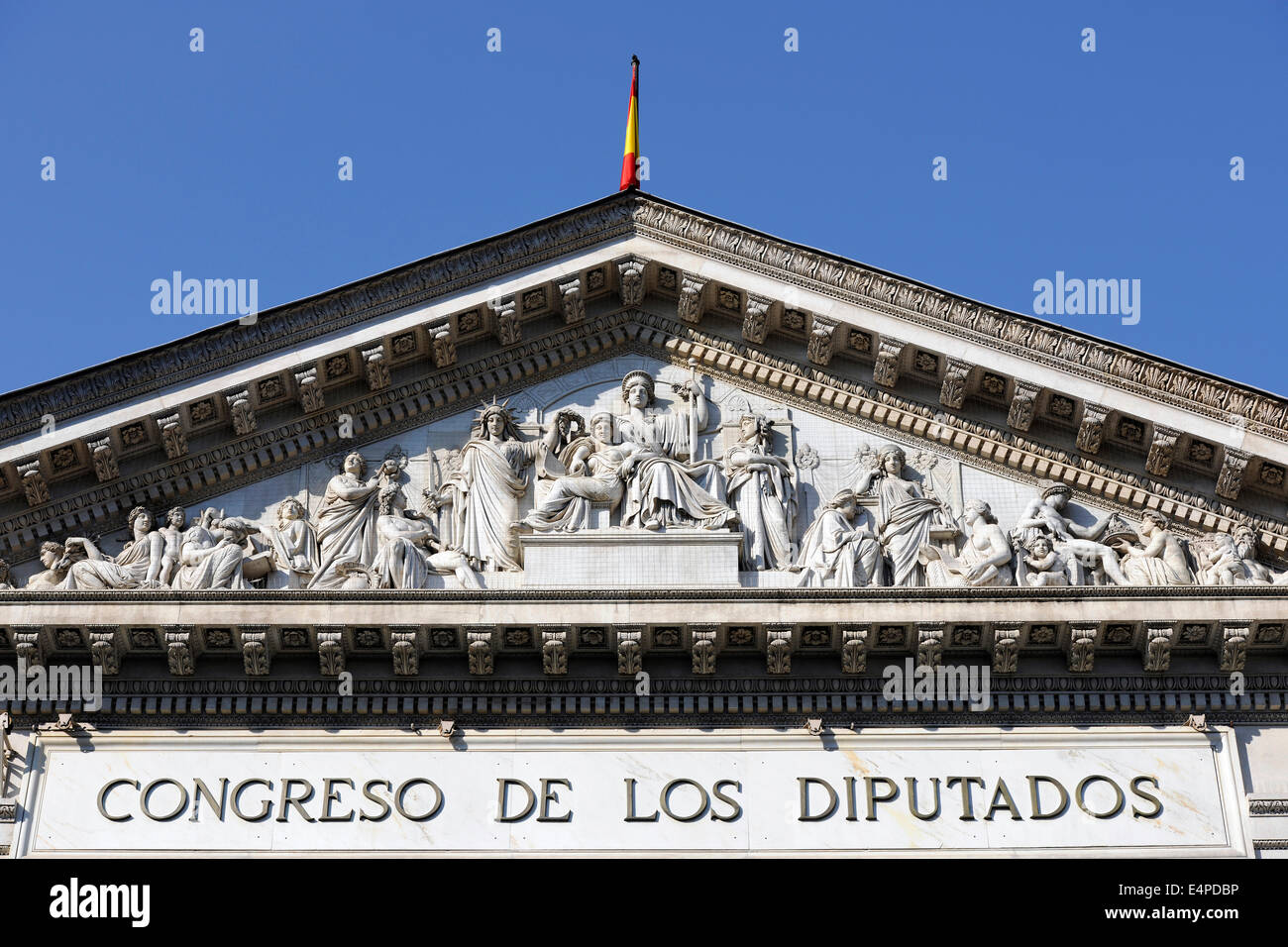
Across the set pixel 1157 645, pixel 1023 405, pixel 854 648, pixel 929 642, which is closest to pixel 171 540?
pixel 854 648

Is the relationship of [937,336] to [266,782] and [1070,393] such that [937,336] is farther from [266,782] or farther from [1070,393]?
[266,782]

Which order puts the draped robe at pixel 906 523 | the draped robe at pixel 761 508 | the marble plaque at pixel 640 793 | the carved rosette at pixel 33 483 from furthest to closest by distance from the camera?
1. the carved rosette at pixel 33 483
2. the draped robe at pixel 761 508
3. the draped robe at pixel 906 523
4. the marble plaque at pixel 640 793

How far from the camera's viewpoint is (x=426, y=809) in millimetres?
20234

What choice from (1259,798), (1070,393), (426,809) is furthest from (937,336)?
(426,809)

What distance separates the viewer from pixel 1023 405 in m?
22.9

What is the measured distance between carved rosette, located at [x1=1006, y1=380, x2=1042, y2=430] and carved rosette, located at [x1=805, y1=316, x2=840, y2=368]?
6.58 feet

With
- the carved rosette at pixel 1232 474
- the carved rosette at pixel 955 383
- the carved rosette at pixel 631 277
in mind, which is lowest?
the carved rosette at pixel 1232 474

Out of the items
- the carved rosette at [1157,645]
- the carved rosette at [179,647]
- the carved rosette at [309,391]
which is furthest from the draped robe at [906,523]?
the carved rosette at [179,647]

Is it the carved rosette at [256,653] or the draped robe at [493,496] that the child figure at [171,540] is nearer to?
the carved rosette at [256,653]

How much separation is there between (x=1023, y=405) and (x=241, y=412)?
317 inches

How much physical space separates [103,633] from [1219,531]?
11.0m

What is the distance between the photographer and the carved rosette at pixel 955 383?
23.0 metres

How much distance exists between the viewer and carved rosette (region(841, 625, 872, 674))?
20656 mm

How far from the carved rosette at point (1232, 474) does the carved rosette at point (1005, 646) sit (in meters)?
3.11
